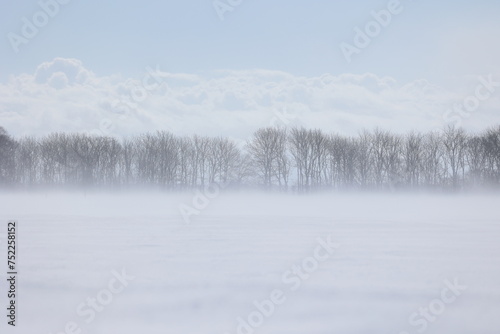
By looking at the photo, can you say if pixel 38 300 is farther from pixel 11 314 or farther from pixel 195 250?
pixel 195 250

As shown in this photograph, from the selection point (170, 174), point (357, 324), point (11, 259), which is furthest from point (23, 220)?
point (170, 174)

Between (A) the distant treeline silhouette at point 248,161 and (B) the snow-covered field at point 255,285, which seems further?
(A) the distant treeline silhouette at point 248,161

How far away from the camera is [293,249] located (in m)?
9.50

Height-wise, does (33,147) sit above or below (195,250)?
above

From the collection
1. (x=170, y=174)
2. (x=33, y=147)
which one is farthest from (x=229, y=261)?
(x=33, y=147)

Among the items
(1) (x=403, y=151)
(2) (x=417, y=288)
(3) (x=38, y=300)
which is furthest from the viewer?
(1) (x=403, y=151)

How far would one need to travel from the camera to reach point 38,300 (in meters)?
6.23

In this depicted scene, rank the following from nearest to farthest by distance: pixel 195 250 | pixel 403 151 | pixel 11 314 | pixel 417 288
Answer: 1. pixel 11 314
2. pixel 417 288
3. pixel 195 250
4. pixel 403 151

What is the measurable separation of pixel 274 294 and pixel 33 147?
6444 centimetres

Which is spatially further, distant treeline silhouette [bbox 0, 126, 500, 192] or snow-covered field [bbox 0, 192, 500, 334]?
distant treeline silhouette [bbox 0, 126, 500, 192]

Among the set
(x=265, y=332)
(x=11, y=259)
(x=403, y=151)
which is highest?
(x=403, y=151)

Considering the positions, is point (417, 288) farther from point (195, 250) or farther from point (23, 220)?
point (23, 220)

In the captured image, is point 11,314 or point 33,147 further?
point 33,147

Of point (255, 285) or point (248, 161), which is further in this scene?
point (248, 161)
